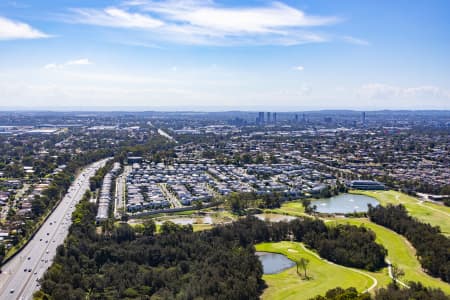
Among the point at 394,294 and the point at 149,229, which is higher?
the point at 149,229

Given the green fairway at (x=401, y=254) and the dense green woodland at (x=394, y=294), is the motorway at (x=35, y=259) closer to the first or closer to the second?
the dense green woodland at (x=394, y=294)

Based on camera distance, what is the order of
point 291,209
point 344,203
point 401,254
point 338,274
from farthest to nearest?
point 344,203
point 291,209
point 401,254
point 338,274

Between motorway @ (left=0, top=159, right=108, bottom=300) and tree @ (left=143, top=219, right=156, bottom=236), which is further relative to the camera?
tree @ (left=143, top=219, right=156, bottom=236)

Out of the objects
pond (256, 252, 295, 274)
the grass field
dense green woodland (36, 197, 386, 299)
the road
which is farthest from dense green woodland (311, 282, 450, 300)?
the road

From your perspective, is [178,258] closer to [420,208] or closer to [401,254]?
[401,254]

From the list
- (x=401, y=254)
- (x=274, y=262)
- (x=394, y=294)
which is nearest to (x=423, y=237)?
(x=401, y=254)

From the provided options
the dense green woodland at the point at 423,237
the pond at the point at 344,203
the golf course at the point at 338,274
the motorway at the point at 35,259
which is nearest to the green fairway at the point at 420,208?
the golf course at the point at 338,274

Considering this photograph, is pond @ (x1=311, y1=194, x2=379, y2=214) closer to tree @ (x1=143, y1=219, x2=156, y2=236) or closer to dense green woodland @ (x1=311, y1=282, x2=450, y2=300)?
tree @ (x1=143, y1=219, x2=156, y2=236)
